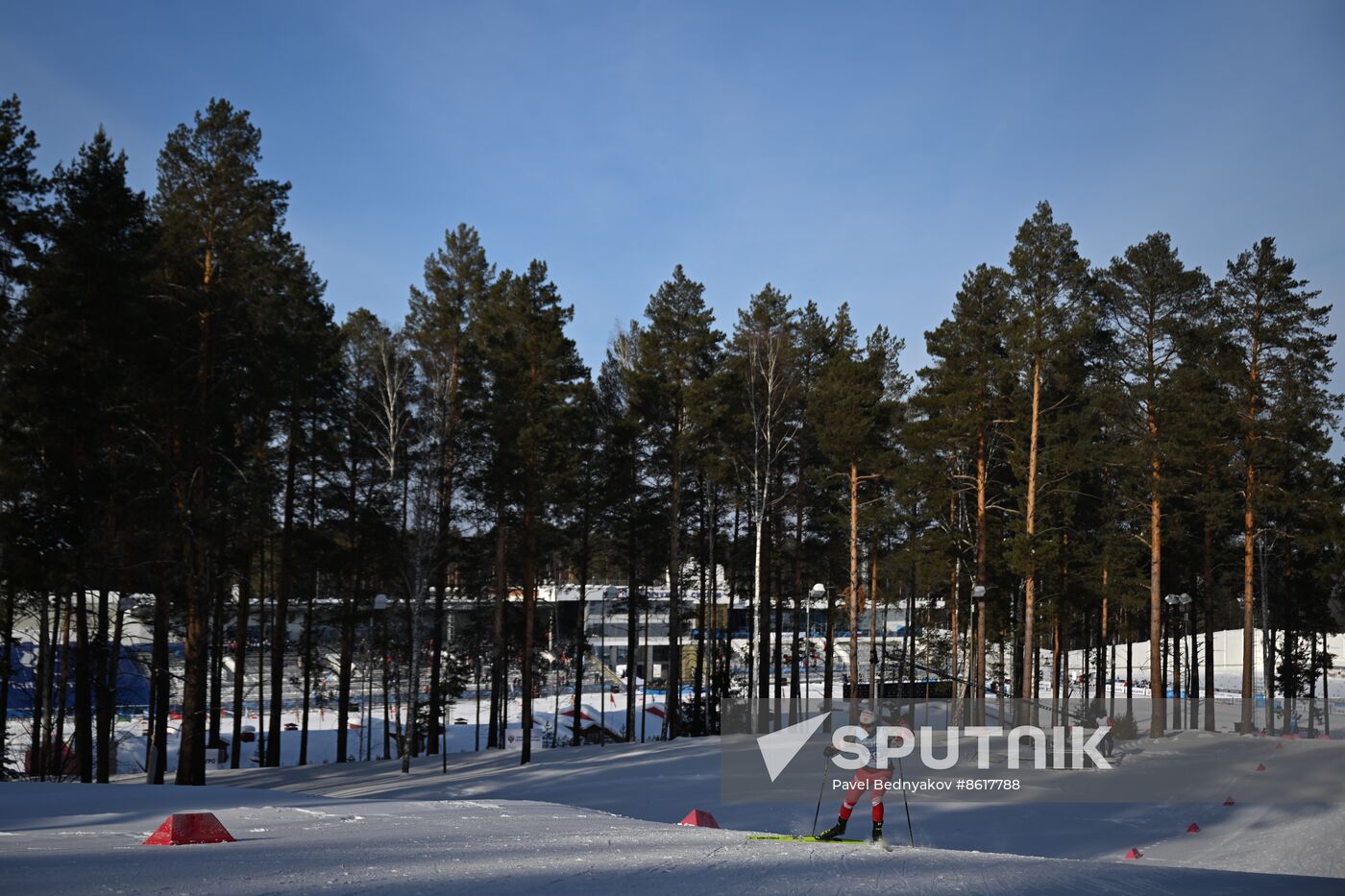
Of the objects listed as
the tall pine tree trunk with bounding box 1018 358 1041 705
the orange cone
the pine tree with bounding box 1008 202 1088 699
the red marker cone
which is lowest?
the red marker cone

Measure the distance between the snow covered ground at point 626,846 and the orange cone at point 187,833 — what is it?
0.26 meters

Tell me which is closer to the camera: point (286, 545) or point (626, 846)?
point (626, 846)

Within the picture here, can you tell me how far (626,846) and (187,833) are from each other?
380 centimetres

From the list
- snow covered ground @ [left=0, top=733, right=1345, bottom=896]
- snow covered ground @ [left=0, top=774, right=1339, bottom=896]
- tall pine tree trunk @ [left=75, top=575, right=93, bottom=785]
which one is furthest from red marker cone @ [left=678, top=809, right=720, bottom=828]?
tall pine tree trunk @ [left=75, top=575, right=93, bottom=785]

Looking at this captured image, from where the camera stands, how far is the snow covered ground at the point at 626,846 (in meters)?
6.66

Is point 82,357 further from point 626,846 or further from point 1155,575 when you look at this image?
point 1155,575

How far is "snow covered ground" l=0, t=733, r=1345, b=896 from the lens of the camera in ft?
21.9


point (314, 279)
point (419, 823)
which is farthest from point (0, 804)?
point (314, 279)

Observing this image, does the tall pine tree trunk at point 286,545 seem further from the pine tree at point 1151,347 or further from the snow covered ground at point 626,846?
the pine tree at point 1151,347

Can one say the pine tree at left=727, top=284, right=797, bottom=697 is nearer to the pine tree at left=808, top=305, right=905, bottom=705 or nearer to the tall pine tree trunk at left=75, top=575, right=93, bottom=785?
the pine tree at left=808, top=305, right=905, bottom=705

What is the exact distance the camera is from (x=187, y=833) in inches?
335

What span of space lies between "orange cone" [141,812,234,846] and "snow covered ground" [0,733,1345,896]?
0.26 m

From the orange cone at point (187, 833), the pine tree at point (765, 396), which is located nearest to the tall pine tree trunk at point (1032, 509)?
the pine tree at point (765, 396)

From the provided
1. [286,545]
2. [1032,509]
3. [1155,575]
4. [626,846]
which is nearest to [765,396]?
[1032,509]
